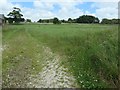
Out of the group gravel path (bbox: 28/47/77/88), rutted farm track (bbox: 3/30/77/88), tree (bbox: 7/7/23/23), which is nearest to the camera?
gravel path (bbox: 28/47/77/88)

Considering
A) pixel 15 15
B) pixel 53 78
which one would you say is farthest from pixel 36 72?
pixel 15 15

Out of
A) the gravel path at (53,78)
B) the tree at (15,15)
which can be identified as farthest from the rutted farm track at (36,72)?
the tree at (15,15)

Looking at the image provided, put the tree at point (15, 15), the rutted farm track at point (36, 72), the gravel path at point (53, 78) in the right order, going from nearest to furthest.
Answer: the gravel path at point (53, 78) < the rutted farm track at point (36, 72) < the tree at point (15, 15)

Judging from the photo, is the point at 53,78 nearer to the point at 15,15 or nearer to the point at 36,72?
the point at 36,72

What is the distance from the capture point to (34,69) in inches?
366

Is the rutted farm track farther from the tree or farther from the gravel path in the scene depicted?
the tree

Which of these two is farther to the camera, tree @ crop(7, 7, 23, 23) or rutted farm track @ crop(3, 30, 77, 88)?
tree @ crop(7, 7, 23, 23)

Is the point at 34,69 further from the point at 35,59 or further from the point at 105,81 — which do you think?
the point at 105,81

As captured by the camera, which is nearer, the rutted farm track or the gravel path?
the gravel path

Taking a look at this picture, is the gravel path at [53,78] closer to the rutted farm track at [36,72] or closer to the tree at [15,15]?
the rutted farm track at [36,72]

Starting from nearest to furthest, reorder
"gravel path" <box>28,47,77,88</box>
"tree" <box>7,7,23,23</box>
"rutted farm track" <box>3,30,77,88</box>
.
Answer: "gravel path" <box>28,47,77,88</box> < "rutted farm track" <box>3,30,77,88</box> < "tree" <box>7,7,23,23</box>

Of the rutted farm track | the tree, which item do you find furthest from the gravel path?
the tree

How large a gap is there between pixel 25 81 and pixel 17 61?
→ 3.06m

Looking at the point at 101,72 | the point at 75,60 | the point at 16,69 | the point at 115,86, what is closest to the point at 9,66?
the point at 16,69
